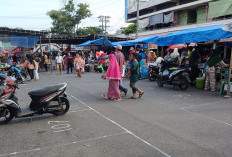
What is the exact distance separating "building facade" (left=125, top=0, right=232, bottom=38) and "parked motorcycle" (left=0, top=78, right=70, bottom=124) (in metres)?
20.6

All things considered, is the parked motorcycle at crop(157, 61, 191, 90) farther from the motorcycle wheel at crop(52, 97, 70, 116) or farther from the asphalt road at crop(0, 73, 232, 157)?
the motorcycle wheel at crop(52, 97, 70, 116)

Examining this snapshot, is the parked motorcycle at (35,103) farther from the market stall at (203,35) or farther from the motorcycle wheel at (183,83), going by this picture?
the market stall at (203,35)

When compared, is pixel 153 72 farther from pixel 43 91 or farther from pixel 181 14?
pixel 181 14

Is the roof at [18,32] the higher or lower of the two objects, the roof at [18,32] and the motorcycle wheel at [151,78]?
the higher

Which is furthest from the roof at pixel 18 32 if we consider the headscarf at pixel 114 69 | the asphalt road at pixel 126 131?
the headscarf at pixel 114 69

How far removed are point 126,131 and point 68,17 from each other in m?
37.0

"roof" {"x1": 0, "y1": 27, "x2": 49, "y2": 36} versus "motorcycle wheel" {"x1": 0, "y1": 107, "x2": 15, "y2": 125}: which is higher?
"roof" {"x1": 0, "y1": 27, "x2": 49, "y2": 36}

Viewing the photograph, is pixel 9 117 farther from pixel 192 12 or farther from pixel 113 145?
pixel 192 12

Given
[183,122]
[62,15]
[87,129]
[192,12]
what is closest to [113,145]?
[87,129]

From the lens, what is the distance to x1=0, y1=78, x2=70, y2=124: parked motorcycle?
4.94 meters

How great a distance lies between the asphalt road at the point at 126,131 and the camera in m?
3.60

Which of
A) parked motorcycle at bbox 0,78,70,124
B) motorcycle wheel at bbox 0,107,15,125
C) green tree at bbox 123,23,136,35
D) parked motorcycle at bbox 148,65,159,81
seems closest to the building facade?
green tree at bbox 123,23,136,35

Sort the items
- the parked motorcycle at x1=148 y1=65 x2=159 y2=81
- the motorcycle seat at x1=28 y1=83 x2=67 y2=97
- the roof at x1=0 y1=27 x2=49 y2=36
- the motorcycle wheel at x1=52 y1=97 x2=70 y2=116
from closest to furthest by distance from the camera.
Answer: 1. the motorcycle seat at x1=28 y1=83 x2=67 y2=97
2. the motorcycle wheel at x1=52 y1=97 x2=70 y2=116
3. the parked motorcycle at x1=148 y1=65 x2=159 y2=81
4. the roof at x1=0 y1=27 x2=49 y2=36

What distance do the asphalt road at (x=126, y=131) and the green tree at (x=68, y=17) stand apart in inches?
1323
